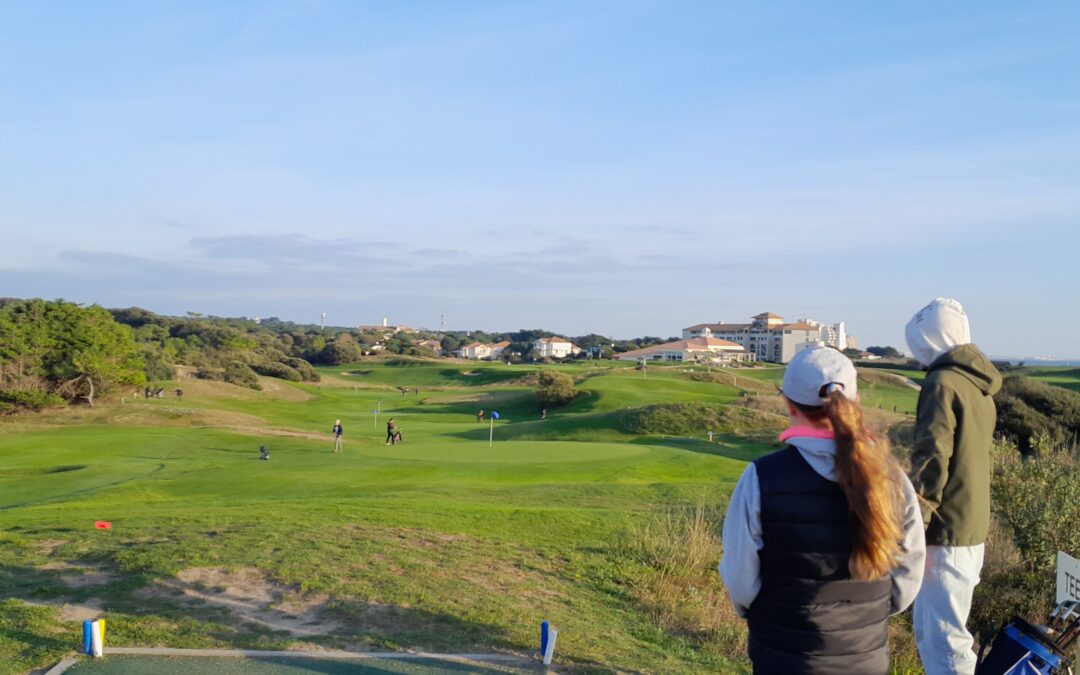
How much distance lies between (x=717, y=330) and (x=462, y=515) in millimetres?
144923

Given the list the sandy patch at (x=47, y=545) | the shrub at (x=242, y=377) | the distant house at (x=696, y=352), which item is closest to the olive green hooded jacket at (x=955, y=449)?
the sandy patch at (x=47, y=545)

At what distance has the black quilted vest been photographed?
3.24 m

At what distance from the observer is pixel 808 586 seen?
328 cm

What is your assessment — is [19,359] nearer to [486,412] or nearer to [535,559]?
[486,412]

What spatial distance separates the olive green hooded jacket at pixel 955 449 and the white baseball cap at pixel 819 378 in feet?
4.71

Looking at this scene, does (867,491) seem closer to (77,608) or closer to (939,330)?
(939,330)

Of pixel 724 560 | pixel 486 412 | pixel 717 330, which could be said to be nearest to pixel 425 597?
pixel 724 560

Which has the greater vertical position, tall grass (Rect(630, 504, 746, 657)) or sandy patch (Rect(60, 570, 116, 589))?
sandy patch (Rect(60, 570, 116, 589))

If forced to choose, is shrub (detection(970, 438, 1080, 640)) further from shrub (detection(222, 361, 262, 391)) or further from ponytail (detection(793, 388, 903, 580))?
shrub (detection(222, 361, 262, 391))

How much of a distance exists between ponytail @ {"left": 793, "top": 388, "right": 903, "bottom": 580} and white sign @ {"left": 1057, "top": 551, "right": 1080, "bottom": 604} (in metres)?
2.49

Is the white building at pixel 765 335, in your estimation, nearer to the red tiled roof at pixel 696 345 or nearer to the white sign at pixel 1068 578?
the red tiled roof at pixel 696 345

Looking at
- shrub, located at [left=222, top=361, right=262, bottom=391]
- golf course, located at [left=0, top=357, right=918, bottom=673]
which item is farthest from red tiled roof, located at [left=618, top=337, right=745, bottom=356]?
golf course, located at [left=0, top=357, right=918, bottom=673]

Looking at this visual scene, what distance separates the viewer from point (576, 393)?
189 ft

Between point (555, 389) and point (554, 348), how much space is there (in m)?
102
